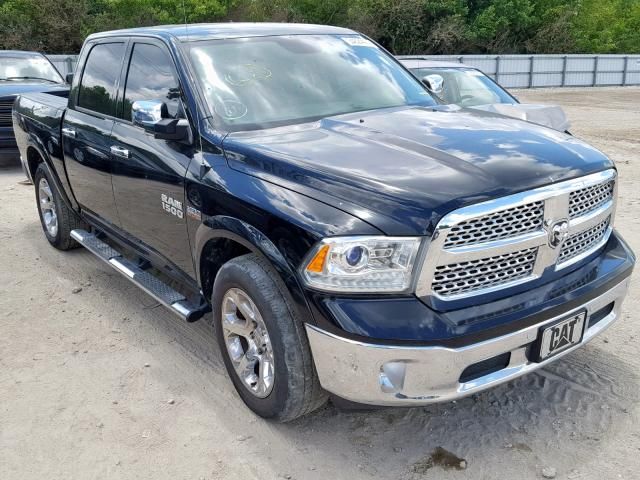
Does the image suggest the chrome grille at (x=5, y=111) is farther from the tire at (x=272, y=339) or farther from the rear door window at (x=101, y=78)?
the tire at (x=272, y=339)

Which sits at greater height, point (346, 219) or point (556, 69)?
point (346, 219)

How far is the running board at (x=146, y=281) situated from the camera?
370 centimetres

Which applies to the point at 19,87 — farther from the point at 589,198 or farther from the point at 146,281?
the point at 589,198

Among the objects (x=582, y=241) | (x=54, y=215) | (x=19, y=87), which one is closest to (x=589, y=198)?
(x=582, y=241)

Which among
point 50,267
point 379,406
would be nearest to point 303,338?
point 379,406

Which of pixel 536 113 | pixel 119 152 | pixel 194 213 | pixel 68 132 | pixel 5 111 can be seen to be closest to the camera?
pixel 194 213

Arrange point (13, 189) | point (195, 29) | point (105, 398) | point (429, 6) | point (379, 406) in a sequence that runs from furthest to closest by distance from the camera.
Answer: point (429, 6) < point (13, 189) < point (195, 29) < point (105, 398) < point (379, 406)

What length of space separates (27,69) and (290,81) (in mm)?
9093

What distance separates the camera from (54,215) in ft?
19.9

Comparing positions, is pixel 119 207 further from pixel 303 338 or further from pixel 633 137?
pixel 633 137

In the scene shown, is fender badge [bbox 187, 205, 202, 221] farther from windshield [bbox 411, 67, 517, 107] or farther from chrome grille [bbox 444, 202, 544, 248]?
windshield [bbox 411, 67, 517, 107]

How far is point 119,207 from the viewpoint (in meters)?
4.41

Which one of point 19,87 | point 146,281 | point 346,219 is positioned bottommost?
point 146,281

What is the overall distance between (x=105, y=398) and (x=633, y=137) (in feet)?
44.0
